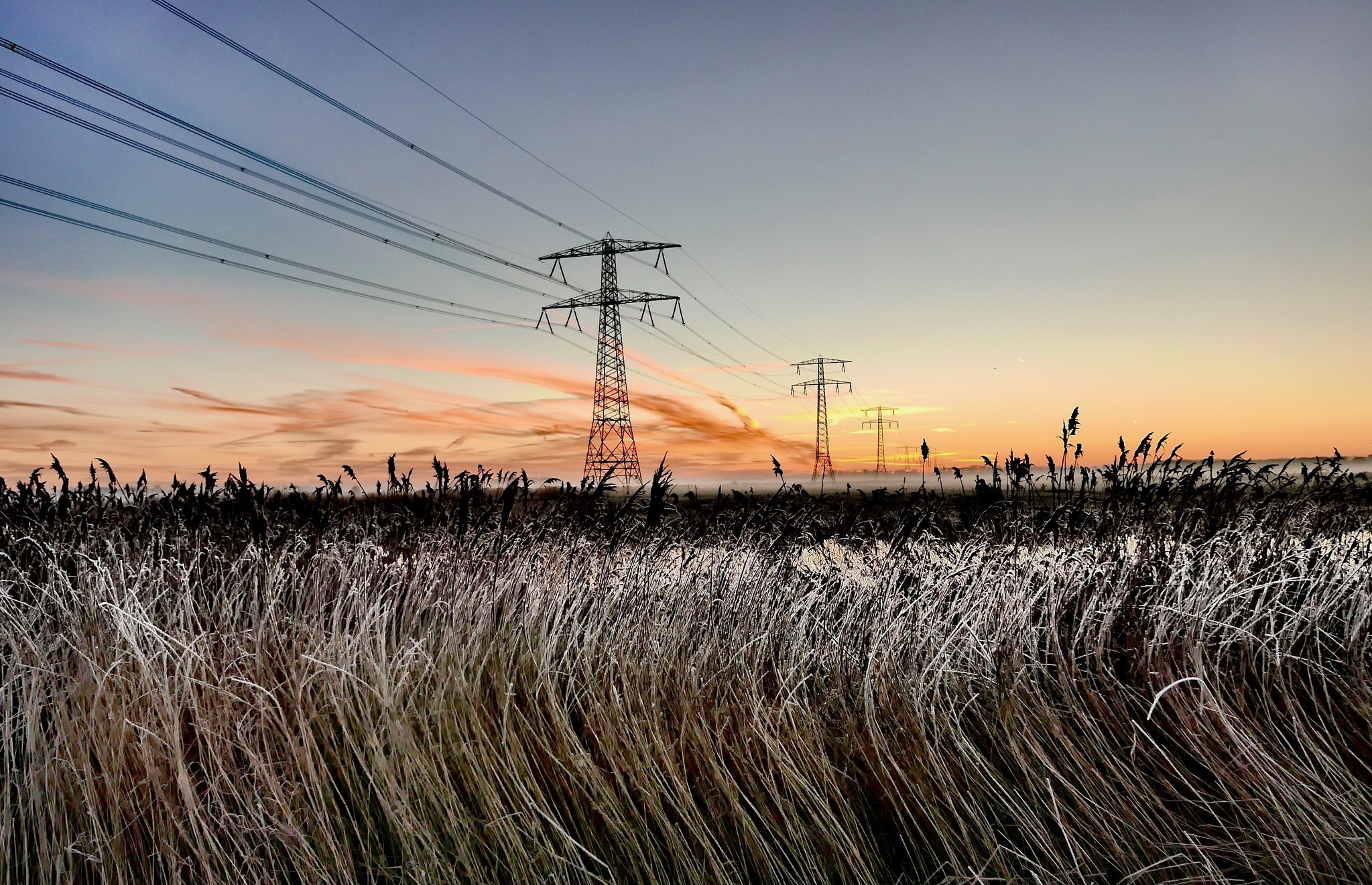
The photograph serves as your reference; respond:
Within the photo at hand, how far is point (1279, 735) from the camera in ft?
12.9

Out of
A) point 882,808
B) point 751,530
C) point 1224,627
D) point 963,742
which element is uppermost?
point 751,530

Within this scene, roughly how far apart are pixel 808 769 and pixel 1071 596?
2.70 meters

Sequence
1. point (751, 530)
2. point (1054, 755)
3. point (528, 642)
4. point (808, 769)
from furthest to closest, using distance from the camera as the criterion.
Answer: point (751, 530), point (528, 642), point (1054, 755), point (808, 769)

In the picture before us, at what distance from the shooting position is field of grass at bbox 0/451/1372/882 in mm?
3504

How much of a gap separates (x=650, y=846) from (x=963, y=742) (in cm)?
161

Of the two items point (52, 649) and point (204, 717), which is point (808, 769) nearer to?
point (204, 717)

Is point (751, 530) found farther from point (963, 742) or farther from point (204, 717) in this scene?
point (204, 717)

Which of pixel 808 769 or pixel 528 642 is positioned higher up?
pixel 528 642

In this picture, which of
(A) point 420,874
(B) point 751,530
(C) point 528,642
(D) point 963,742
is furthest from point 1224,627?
(A) point 420,874

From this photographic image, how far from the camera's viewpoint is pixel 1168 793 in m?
3.94

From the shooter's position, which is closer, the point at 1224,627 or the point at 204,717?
the point at 204,717

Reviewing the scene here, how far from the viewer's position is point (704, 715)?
4.46 metres

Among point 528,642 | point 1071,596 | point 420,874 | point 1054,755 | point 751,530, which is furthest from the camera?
point 751,530

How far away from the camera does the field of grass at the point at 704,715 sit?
3504 mm
